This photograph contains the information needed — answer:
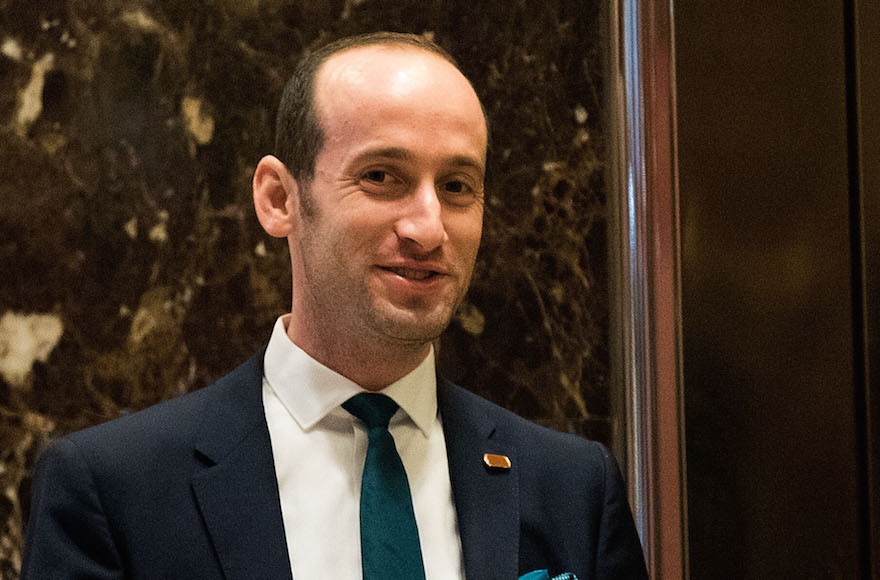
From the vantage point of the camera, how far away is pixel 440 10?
2.07 metres

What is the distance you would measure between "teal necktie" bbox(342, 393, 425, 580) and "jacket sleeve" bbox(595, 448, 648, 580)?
0.35 metres

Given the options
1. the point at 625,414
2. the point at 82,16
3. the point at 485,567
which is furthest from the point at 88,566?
the point at 82,16

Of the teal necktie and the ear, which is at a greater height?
the ear

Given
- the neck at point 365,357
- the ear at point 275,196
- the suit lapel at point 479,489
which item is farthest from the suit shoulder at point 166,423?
the suit lapel at point 479,489

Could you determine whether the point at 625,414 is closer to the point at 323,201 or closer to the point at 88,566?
the point at 323,201

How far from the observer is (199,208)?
79.8 inches

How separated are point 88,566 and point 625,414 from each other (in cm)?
113

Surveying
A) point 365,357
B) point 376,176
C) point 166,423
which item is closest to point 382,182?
point 376,176

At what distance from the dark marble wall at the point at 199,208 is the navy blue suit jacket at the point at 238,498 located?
40cm

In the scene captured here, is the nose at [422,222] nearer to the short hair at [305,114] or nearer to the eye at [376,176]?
the eye at [376,176]

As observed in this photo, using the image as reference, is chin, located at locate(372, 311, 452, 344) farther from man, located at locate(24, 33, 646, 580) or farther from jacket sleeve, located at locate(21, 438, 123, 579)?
jacket sleeve, located at locate(21, 438, 123, 579)

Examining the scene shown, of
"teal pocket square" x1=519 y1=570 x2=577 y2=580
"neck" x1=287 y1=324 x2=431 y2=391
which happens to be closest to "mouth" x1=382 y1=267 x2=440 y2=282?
"neck" x1=287 y1=324 x2=431 y2=391

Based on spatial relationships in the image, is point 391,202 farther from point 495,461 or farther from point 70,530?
point 70,530

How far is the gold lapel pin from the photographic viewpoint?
1562 mm
